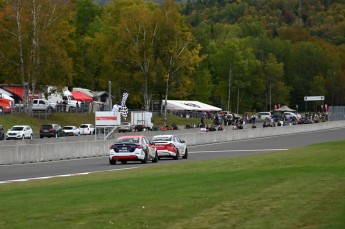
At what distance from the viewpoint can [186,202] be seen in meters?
16.4

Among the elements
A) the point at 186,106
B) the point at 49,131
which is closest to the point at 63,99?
the point at 186,106

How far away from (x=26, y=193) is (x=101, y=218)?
6.30m

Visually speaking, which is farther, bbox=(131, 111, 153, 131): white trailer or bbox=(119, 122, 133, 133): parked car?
bbox=(131, 111, 153, 131): white trailer

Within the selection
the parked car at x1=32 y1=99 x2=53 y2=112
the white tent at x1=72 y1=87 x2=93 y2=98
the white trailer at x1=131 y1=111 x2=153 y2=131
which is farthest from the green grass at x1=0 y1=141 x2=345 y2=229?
the white tent at x1=72 y1=87 x2=93 y2=98

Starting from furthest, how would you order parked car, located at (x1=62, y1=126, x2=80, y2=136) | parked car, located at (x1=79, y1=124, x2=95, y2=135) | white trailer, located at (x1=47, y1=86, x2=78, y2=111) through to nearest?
1. white trailer, located at (x1=47, y1=86, x2=78, y2=111)
2. parked car, located at (x1=79, y1=124, x2=95, y2=135)
3. parked car, located at (x1=62, y1=126, x2=80, y2=136)

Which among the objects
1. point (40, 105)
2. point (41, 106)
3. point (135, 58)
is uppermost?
point (135, 58)

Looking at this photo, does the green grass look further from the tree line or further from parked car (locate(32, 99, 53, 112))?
parked car (locate(32, 99, 53, 112))

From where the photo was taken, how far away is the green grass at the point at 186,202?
13781mm

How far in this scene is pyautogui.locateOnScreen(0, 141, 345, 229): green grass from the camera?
1378 centimetres

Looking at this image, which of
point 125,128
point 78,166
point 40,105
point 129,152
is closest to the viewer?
point 78,166

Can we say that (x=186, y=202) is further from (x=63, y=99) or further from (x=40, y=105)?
(x=63, y=99)

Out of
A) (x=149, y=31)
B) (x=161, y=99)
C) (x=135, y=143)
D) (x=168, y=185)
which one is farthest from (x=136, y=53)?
(x=168, y=185)

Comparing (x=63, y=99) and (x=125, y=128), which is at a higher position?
(x=63, y=99)

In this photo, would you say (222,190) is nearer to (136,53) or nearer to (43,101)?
(43,101)
